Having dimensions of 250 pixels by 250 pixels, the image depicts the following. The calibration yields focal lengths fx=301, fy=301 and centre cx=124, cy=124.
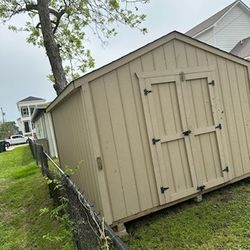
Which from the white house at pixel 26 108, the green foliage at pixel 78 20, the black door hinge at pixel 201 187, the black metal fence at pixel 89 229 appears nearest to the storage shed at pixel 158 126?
the black door hinge at pixel 201 187

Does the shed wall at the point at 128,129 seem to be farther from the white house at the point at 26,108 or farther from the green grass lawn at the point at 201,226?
the white house at the point at 26,108

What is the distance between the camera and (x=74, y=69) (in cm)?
1669

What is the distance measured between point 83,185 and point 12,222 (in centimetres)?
197

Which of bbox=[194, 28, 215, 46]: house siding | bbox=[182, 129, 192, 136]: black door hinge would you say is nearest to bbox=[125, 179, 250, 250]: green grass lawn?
bbox=[182, 129, 192, 136]: black door hinge

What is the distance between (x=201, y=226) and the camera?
4.43 metres

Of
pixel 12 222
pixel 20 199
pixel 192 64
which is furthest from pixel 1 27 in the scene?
pixel 192 64

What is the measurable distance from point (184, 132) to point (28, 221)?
144 inches

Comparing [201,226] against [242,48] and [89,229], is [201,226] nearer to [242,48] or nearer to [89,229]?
[89,229]

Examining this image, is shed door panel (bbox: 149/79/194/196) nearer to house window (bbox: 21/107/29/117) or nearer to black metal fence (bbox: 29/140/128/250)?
black metal fence (bbox: 29/140/128/250)

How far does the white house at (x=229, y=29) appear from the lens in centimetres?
2142

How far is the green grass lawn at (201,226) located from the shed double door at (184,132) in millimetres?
300

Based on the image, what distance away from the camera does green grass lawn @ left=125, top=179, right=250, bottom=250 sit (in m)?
3.95

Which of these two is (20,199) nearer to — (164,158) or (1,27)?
(164,158)

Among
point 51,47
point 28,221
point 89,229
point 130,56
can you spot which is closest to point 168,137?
point 130,56
